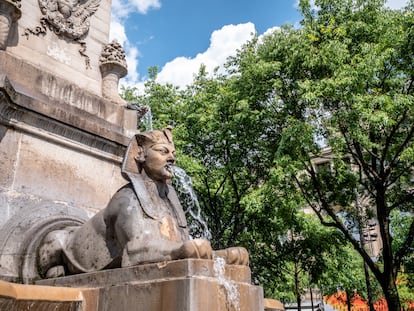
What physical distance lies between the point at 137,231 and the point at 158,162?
0.98 metres

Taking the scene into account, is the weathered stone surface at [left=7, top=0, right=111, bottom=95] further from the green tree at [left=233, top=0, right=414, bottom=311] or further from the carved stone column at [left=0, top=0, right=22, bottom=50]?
the green tree at [left=233, top=0, right=414, bottom=311]

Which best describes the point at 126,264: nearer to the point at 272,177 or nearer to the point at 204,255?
the point at 204,255

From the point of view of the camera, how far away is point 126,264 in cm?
430

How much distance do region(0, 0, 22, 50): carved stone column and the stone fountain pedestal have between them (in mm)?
3819

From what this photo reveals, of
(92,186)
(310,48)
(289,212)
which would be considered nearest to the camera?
(92,186)

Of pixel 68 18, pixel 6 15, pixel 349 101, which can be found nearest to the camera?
pixel 6 15

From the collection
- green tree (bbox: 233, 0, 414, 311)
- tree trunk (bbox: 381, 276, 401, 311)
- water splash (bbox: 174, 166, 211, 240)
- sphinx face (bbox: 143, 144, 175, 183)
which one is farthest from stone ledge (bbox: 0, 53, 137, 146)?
tree trunk (bbox: 381, 276, 401, 311)

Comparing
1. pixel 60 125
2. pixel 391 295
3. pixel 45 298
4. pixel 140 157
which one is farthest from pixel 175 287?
pixel 391 295

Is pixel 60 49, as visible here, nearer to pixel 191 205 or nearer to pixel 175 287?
pixel 191 205

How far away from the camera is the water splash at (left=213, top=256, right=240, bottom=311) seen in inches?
158

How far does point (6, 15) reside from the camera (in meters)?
6.36

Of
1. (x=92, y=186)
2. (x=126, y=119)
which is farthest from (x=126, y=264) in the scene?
(x=126, y=119)

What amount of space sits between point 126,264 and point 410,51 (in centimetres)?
1314

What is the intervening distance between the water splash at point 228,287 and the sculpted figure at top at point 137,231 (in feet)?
0.68
